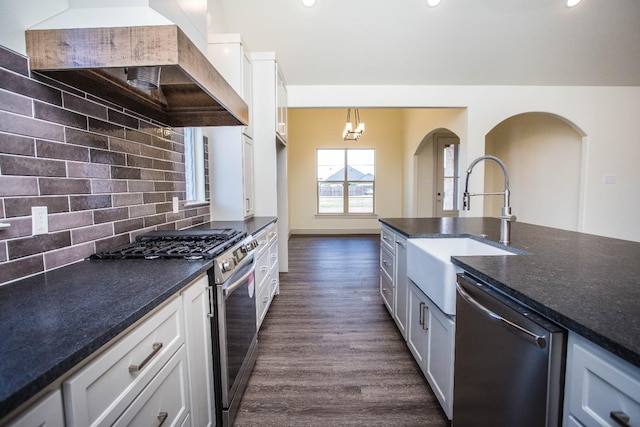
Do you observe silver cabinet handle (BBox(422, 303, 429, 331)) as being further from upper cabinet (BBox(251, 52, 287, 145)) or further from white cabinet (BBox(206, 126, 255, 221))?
upper cabinet (BBox(251, 52, 287, 145))

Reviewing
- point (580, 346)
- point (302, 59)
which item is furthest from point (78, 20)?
point (302, 59)

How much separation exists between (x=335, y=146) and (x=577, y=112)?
4704 mm

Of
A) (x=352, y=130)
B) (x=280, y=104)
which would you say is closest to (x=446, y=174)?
(x=352, y=130)

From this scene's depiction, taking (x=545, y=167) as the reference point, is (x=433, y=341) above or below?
below

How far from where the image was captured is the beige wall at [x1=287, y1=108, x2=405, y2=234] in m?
7.43

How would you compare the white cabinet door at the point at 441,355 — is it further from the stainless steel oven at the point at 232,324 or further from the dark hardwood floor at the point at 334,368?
the stainless steel oven at the point at 232,324

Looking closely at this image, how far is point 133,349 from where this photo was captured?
2.58 feet

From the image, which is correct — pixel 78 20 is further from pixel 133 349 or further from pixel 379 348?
pixel 379 348

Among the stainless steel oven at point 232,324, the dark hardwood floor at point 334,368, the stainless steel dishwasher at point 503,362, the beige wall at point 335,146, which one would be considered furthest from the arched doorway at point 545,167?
the stainless steel oven at point 232,324

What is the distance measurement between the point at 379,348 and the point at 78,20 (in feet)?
8.08

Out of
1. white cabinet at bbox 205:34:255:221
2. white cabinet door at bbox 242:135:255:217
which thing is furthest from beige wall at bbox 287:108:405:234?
white cabinet at bbox 205:34:255:221

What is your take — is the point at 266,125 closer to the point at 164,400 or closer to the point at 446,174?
the point at 164,400

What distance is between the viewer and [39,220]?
1091mm

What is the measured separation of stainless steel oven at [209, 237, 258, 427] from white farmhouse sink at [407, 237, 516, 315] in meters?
1.01
